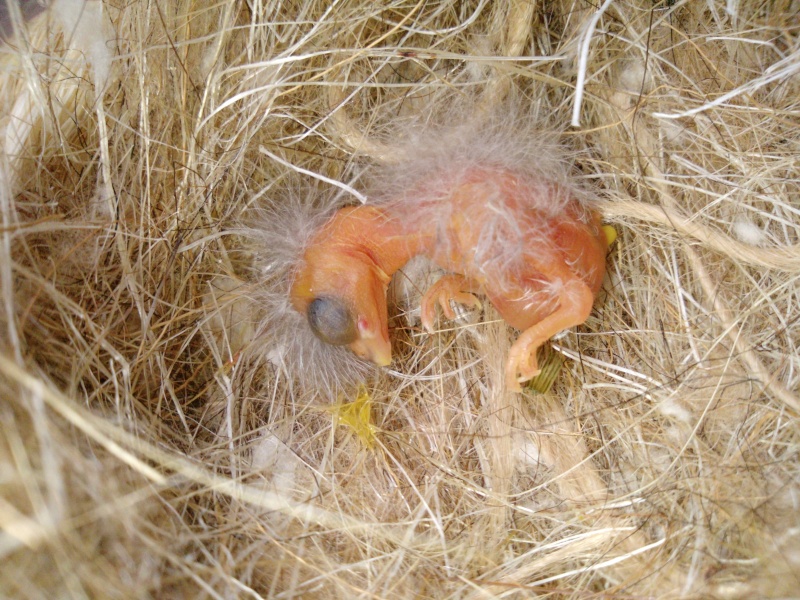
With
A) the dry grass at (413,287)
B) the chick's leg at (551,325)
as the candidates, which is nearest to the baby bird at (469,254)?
the chick's leg at (551,325)

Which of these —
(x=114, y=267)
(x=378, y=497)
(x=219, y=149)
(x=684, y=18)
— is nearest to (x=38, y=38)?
(x=219, y=149)

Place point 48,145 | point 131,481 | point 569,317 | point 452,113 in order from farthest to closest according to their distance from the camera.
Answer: point 452,113 → point 48,145 → point 569,317 → point 131,481

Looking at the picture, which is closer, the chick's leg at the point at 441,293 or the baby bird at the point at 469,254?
the baby bird at the point at 469,254

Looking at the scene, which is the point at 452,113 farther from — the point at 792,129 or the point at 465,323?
the point at 792,129

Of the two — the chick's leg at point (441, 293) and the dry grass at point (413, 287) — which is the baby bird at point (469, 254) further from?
the dry grass at point (413, 287)

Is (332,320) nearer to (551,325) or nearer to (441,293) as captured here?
(441,293)

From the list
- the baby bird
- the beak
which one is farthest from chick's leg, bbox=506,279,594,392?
the beak

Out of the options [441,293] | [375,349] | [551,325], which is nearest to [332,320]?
[375,349]
